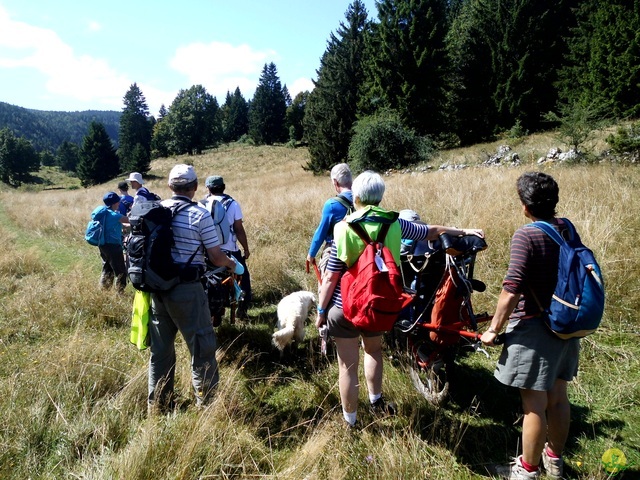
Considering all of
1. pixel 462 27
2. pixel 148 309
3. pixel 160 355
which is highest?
pixel 462 27

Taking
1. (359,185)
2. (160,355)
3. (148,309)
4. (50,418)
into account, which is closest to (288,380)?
(160,355)

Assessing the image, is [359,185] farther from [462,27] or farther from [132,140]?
[132,140]

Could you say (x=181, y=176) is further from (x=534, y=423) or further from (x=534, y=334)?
(x=534, y=423)

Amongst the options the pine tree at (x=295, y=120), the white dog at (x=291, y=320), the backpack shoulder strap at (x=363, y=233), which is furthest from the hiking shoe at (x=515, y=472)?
the pine tree at (x=295, y=120)

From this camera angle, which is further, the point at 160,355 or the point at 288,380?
the point at 288,380

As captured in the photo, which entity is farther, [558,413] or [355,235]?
[355,235]

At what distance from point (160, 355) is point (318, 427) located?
53.6 inches

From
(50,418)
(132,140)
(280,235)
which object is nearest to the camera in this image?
(50,418)

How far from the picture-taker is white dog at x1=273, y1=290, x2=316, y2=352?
3.77 m

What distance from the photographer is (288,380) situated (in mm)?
3533

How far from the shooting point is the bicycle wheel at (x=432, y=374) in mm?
2930

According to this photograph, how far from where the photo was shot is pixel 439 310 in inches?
107

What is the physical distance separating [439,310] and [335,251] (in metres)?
0.94

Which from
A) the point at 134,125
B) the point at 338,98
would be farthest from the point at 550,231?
the point at 134,125
